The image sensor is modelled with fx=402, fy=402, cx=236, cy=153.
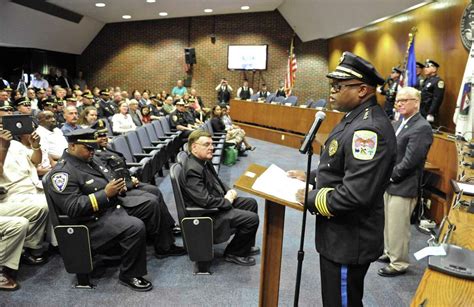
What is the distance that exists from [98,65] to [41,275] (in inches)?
529

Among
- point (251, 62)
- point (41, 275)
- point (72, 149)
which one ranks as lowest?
point (41, 275)

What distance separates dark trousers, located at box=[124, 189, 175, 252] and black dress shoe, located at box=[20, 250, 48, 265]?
73 cm

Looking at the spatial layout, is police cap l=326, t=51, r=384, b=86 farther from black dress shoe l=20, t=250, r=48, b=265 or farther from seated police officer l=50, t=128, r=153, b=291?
black dress shoe l=20, t=250, r=48, b=265

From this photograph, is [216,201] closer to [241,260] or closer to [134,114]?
[241,260]

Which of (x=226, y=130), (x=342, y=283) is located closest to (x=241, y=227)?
(x=342, y=283)

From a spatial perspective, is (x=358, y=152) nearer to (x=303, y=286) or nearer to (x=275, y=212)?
(x=275, y=212)

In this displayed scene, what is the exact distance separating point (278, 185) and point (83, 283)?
5.63 feet

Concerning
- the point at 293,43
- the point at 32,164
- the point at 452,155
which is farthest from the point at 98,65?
the point at 452,155

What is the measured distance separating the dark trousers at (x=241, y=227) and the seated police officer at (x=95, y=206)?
693mm

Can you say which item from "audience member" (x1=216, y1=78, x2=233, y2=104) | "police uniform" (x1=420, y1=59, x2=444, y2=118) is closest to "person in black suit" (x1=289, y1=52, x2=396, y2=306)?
"police uniform" (x1=420, y1=59, x2=444, y2=118)

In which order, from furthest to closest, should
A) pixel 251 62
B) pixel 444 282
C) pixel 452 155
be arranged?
pixel 251 62 → pixel 452 155 → pixel 444 282

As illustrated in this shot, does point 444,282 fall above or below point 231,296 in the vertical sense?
above

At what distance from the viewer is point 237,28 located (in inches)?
555

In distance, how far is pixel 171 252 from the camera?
328 centimetres
